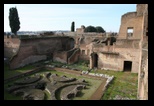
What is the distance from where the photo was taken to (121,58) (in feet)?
60.7

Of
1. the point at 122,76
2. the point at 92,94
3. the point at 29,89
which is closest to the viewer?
the point at 92,94

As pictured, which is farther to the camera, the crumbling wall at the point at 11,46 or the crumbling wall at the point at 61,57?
the crumbling wall at the point at 61,57

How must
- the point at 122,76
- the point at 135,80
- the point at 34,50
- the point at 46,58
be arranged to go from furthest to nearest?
the point at 46,58 → the point at 34,50 → the point at 122,76 → the point at 135,80

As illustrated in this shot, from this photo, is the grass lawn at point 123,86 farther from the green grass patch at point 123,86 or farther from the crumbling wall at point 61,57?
the crumbling wall at point 61,57

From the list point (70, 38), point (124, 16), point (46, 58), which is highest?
point (124, 16)

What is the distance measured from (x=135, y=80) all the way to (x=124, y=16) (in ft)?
34.1

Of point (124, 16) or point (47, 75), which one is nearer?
point (47, 75)

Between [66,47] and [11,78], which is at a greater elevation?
[66,47]

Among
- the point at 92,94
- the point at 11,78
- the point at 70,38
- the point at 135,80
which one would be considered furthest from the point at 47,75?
the point at 70,38

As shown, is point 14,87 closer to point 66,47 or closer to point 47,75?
→ point 47,75

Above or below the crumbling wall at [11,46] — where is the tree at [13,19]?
above

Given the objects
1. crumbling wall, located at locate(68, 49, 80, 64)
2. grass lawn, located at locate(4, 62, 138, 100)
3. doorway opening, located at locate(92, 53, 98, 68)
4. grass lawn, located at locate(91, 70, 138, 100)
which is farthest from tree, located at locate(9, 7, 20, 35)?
grass lawn, located at locate(91, 70, 138, 100)

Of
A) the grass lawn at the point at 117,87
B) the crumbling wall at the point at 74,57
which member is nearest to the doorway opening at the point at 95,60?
the grass lawn at the point at 117,87

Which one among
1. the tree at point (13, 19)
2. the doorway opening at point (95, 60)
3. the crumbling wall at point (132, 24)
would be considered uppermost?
the tree at point (13, 19)
